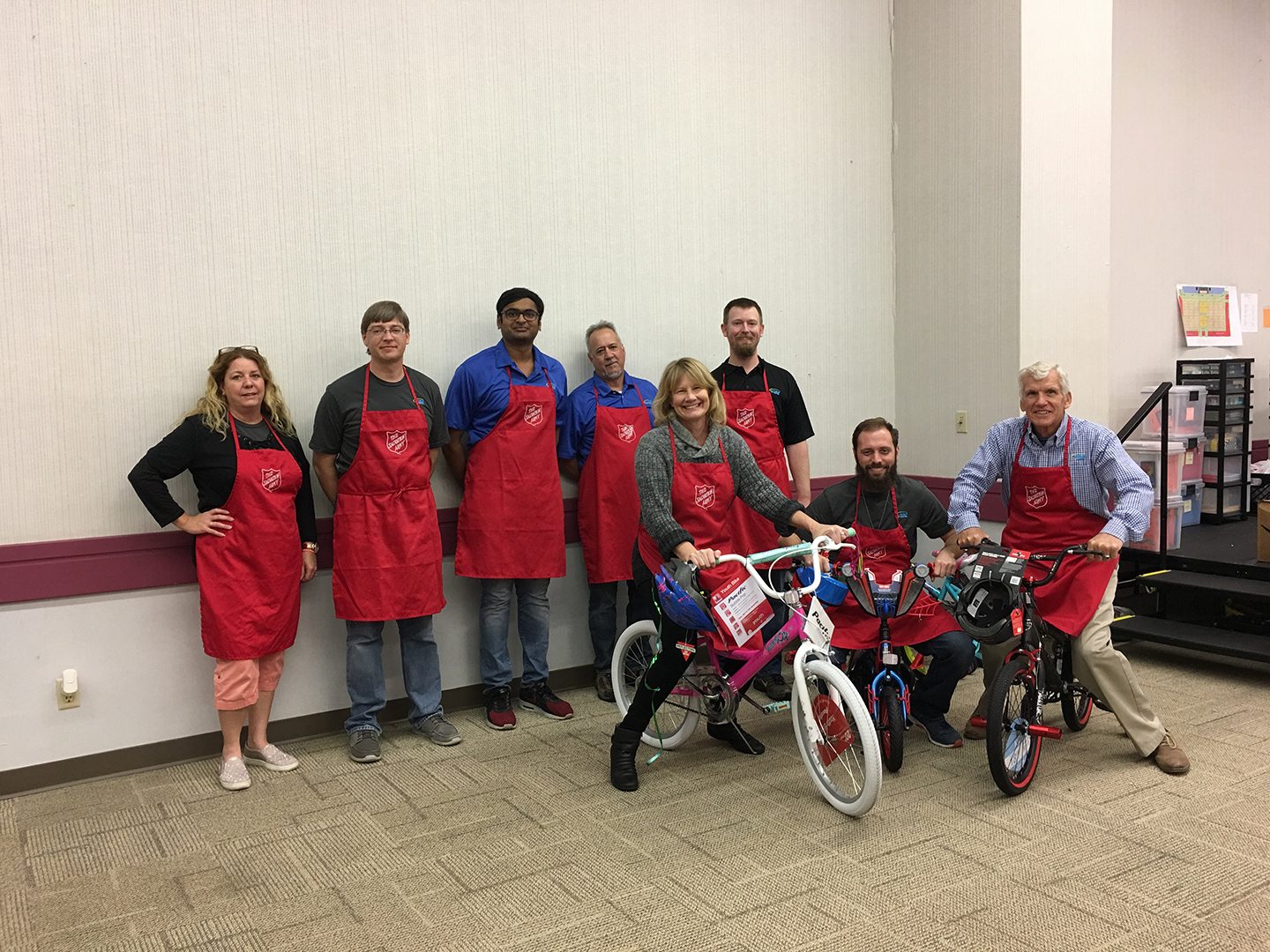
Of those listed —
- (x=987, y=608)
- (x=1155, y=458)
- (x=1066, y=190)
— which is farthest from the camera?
(x=1155, y=458)

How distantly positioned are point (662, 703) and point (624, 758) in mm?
229

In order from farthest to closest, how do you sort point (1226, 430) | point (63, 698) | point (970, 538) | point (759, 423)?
point (1226, 430) < point (759, 423) < point (63, 698) < point (970, 538)

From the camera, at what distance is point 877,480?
347 cm

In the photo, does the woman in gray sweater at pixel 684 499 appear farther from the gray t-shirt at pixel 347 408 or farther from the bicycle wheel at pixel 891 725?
the gray t-shirt at pixel 347 408

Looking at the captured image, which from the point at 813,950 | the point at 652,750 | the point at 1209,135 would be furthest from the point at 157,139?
the point at 1209,135

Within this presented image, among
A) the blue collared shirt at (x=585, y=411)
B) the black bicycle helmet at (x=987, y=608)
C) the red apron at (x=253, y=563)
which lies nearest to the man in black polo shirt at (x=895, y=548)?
the black bicycle helmet at (x=987, y=608)

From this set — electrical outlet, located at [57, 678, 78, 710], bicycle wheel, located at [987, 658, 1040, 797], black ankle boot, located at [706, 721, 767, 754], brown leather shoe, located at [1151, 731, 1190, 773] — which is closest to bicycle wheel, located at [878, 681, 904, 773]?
bicycle wheel, located at [987, 658, 1040, 797]

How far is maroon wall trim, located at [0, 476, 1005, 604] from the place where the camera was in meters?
3.26

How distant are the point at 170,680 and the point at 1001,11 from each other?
4.55m

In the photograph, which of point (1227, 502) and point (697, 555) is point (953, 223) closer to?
point (1227, 502)

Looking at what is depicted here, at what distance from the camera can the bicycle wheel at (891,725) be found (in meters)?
3.16

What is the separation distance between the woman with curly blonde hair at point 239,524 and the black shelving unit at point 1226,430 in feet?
16.9

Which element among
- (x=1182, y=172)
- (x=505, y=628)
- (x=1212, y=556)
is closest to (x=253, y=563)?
(x=505, y=628)

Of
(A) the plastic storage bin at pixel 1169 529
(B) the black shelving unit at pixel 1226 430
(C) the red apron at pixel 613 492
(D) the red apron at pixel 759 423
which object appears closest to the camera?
(C) the red apron at pixel 613 492
